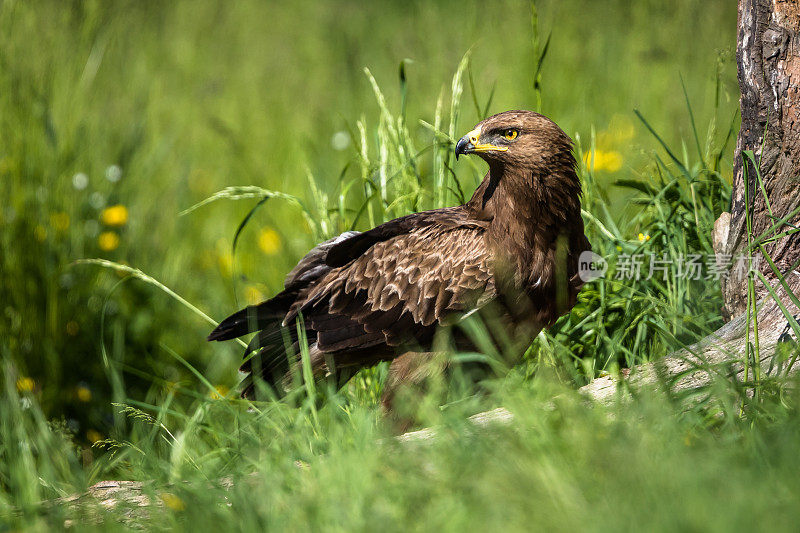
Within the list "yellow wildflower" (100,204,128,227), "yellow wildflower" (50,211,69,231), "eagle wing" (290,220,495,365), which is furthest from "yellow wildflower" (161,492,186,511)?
"yellow wildflower" (100,204,128,227)

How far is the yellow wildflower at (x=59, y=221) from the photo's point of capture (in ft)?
15.5

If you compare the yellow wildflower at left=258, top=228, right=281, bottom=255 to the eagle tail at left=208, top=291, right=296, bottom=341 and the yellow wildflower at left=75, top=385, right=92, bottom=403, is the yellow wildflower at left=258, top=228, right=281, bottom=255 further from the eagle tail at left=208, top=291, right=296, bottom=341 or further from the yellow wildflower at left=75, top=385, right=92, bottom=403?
the eagle tail at left=208, top=291, right=296, bottom=341

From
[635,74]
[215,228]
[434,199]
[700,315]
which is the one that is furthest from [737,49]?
[215,228]

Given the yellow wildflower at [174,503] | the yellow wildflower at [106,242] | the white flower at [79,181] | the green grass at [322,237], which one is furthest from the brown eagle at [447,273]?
the white flower at [79,181]

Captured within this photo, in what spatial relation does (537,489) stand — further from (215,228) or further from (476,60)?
(476,60)

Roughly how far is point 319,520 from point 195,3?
821cm

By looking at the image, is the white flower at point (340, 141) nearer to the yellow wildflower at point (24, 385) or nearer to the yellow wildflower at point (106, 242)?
→ the yellow wildflower at point (106, 242)

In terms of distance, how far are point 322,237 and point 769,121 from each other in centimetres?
203

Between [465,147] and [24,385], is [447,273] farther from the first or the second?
[24,385]

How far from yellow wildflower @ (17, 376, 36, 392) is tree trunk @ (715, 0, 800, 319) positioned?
3440 millimetres

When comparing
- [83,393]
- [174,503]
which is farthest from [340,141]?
[174,503]

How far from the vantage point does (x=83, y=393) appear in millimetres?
4582

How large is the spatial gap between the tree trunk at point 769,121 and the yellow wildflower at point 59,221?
11.7 feet

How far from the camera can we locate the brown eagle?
10.7 feet
